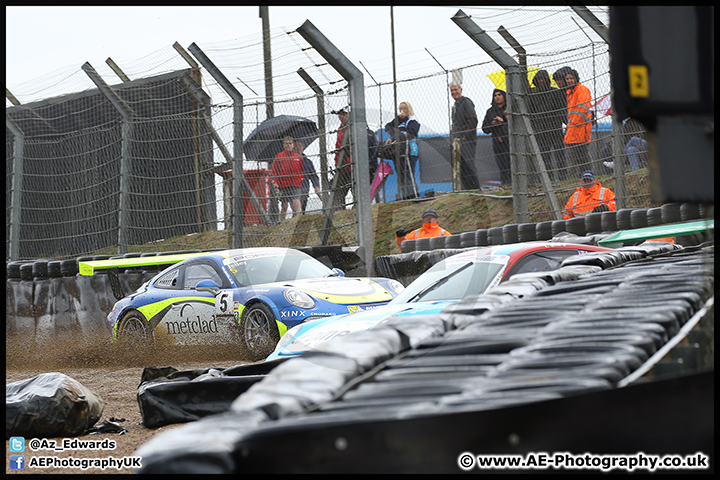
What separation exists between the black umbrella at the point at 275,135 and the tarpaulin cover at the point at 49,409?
19.0 feet

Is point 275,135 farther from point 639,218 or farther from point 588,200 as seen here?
point 639,218

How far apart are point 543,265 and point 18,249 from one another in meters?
10.5

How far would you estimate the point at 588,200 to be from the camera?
8.78 m

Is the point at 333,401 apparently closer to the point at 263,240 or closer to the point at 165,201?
the point at 263,240

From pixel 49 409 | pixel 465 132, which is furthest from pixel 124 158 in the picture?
pixel 49 409

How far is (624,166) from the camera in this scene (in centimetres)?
831

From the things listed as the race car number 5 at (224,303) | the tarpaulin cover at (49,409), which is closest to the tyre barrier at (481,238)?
the race car number 5 at (224,303)

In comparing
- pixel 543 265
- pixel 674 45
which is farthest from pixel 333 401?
pixel 543 265

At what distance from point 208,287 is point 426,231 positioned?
2.87 metres

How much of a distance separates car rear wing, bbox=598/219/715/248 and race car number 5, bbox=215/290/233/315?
413 cm

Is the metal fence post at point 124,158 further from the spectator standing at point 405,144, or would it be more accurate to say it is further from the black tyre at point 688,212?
the black tyre at point 688,212

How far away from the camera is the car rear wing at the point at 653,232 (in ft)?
21.7

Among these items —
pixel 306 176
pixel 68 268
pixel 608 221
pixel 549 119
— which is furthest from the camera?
pixel 68 268

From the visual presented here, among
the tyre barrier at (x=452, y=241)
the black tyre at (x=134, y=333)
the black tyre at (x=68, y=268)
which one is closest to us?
the tyre barrier at (x=452, y=241)
